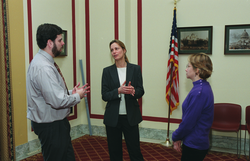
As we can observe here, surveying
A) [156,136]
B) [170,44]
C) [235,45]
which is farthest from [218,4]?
[156,136]

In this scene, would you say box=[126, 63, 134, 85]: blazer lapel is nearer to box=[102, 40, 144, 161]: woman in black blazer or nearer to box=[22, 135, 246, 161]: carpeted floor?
box=[102, 40, 144, 161]: woman in black blazer

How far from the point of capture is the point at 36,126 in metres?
2.05

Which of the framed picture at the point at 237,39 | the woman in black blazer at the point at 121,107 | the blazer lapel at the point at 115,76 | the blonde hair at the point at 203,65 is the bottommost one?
the woman in black blazer at the point at 121,107

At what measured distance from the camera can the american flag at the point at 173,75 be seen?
14.4ft

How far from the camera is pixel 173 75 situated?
4.49m

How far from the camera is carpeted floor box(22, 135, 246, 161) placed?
3840 mm

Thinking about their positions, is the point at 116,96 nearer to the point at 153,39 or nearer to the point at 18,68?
the point at 18,68

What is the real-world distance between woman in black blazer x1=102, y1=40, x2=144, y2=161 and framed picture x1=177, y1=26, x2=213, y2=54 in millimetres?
2087

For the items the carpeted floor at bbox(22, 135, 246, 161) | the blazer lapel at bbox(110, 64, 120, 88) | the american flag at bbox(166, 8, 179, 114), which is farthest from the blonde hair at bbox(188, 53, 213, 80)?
the american flag at bbox(166, 8, 179, 114)

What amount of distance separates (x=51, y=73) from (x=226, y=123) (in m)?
3.50

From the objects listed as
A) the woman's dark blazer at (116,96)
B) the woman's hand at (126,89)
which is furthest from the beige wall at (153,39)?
the woman's hand at (126,89)

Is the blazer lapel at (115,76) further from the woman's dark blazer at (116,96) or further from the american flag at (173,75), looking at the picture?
the american flag at (173,75)

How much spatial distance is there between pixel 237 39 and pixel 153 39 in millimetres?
1640

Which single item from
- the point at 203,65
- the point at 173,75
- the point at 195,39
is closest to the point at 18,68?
the point at 173,75
